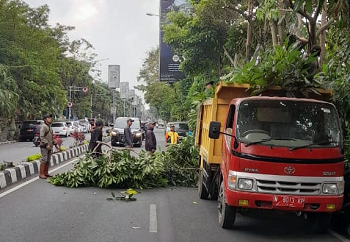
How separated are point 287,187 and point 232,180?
0.73m

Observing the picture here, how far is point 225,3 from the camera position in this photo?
17609mm

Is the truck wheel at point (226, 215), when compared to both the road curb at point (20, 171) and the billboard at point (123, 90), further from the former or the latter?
the billboard at point (123, 90)

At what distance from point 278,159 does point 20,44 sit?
30.9 m

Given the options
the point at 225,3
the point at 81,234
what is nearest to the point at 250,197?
the point at 81,234

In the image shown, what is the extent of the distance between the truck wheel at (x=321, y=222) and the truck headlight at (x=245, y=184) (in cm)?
128

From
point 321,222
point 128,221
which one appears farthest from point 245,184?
point 128,221

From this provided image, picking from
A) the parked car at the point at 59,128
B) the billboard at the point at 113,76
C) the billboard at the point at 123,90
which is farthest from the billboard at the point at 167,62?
the billboard at the point at 123,90

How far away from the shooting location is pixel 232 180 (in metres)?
6.23

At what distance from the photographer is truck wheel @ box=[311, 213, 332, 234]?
21.6 feet

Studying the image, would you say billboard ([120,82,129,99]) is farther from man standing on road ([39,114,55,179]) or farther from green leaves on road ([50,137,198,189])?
green leaves on road ([50,137,198,189])

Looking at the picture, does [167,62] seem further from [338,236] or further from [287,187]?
[287,187]

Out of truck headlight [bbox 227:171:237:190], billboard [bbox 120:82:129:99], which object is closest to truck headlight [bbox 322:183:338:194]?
truck headlight [bbox 227:171:237:190]

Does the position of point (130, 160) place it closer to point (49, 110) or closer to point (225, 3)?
point (225, 3)

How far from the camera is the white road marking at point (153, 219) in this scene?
670 centimetres
